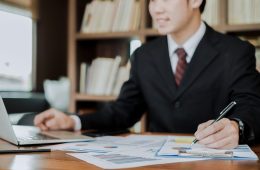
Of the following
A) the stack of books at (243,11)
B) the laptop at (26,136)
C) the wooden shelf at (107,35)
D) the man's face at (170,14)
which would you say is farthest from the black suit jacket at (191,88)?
the wooden shelf at (107,35)

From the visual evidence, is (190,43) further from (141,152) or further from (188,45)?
(141,152)

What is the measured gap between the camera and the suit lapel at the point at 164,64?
1.76 metres

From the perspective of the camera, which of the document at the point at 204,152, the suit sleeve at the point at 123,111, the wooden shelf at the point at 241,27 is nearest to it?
the document at the point at 204,152

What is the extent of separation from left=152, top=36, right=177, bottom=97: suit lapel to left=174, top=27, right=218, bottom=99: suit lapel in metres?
0.05

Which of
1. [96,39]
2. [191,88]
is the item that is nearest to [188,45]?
[191,88]

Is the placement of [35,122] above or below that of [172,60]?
below

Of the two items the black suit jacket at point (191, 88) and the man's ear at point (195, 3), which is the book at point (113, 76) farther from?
the man's ear at point (195, 3)

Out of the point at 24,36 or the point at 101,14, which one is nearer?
the point at 101,14

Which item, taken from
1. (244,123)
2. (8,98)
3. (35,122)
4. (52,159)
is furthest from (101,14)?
(52,159)

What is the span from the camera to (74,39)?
2.92m

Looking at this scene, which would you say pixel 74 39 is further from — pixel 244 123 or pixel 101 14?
pixel 244 123

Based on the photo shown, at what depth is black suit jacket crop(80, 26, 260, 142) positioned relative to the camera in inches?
65.2

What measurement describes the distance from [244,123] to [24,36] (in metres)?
2.87

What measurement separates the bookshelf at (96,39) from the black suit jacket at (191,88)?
737 millimetres
